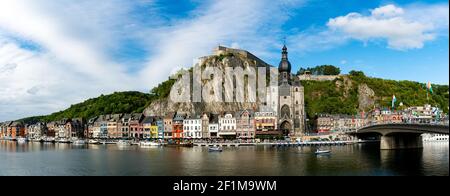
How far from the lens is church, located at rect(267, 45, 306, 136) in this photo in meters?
109

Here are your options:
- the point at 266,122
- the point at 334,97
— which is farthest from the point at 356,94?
the point at 266,122

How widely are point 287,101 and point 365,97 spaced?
4055 cm

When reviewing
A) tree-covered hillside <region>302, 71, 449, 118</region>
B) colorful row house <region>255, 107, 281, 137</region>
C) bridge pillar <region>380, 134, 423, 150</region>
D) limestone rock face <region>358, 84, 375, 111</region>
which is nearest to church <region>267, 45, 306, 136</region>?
colorful row house <region>255, 107, 281, 137</region>

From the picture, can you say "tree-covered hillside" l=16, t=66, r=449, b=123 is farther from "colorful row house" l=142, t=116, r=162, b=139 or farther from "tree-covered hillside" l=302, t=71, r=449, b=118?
"colorful row house" l=142, t=116, r=162, b=139

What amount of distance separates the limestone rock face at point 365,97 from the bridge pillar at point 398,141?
6084 centimetres

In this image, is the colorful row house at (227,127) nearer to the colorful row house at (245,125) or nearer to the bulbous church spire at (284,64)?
the colorful row house at (245,125)

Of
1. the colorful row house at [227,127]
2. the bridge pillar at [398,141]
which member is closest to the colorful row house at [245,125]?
the colorful row house at [227,127]

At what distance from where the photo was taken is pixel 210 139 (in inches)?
3949

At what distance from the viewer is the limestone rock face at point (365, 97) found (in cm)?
13975

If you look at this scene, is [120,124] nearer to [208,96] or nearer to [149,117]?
[149,117]

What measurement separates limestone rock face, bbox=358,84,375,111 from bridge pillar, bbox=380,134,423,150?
6084cm

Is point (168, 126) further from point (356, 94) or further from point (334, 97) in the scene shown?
point (356, 94)

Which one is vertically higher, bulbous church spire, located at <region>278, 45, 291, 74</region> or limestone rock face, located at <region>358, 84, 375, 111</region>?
bulbous church spire, located at <region>278, 45, 291, 74</region>

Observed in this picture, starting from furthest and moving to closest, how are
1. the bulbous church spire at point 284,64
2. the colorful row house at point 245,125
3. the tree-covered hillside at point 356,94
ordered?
the tree-covered hillside at point 356,94, the bulbous church spire at point 284,64, the colorful row house at point 245,125
